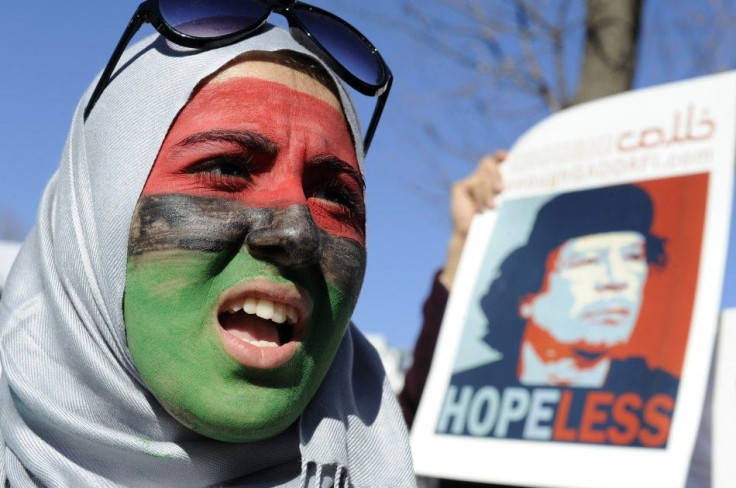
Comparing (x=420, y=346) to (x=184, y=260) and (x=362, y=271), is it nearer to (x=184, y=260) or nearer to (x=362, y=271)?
(x=362, y=271)

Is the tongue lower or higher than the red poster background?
lower

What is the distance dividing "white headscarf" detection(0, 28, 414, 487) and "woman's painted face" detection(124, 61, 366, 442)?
5cm

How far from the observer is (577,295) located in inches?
102

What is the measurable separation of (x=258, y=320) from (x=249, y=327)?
2 cm

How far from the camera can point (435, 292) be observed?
297 cm

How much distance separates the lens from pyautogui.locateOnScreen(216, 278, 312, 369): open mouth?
1.56 meters

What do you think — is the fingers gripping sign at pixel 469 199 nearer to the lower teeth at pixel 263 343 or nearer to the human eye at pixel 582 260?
the human eye at pixel 582 260

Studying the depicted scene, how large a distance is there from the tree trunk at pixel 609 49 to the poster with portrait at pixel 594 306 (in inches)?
78.1

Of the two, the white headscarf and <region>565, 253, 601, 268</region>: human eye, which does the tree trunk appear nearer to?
<region>565, 253, 601, 268</region>: human eye

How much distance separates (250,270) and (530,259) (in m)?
1.36

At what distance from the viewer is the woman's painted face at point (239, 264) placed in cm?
156

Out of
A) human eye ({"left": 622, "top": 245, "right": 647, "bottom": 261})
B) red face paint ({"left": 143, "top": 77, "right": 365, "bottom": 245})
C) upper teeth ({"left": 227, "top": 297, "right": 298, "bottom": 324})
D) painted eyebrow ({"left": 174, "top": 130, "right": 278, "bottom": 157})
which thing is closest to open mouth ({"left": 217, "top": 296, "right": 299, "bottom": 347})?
upper teeth ({"left": 227, "top": 297, "right": 298, "bottom": 324})

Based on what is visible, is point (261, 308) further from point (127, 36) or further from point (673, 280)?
point (673, 280)

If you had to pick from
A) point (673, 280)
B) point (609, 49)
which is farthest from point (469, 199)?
point (609, 49)
